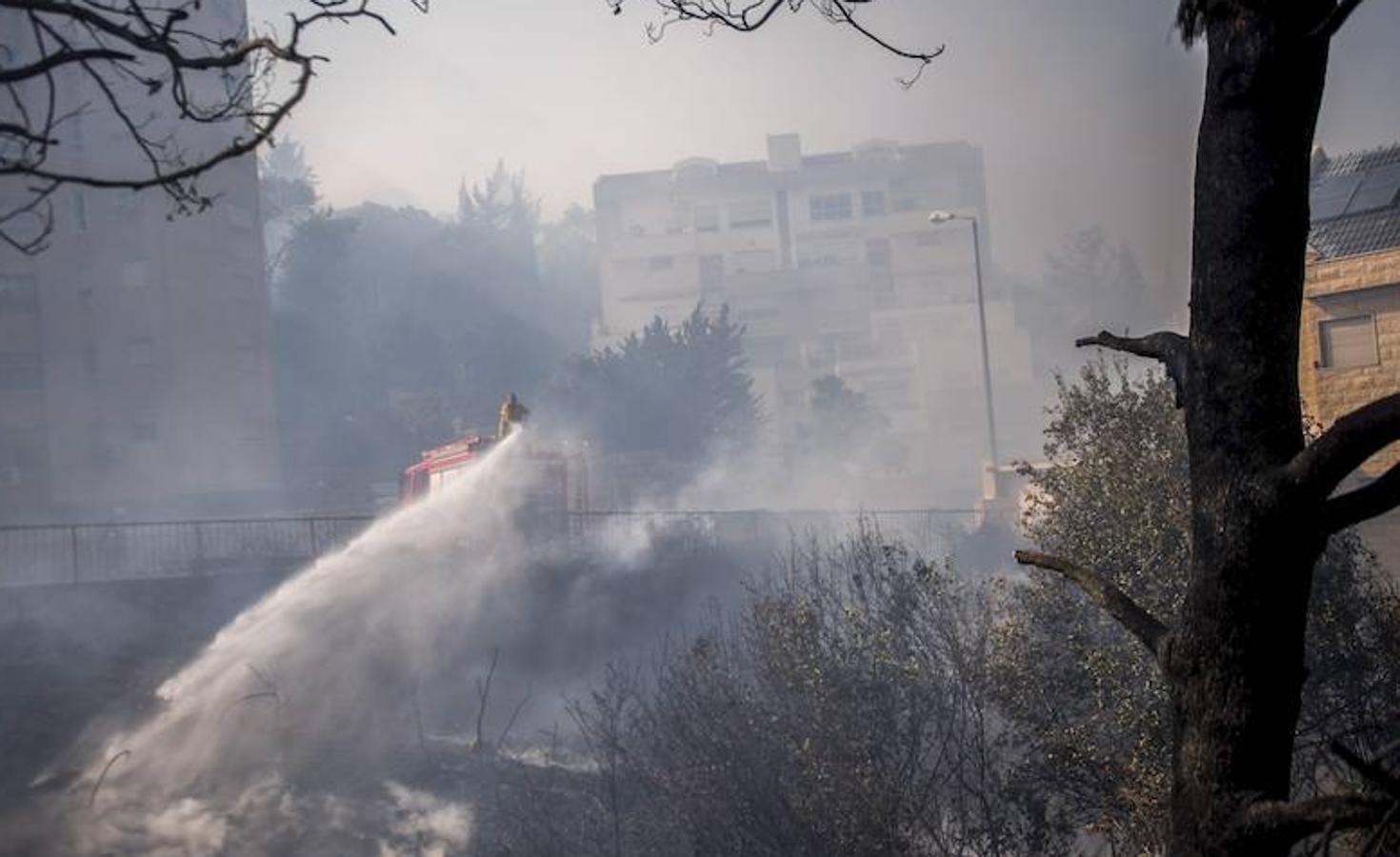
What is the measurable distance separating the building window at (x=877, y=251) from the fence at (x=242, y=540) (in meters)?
41.4

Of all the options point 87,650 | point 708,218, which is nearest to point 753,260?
point 708,218

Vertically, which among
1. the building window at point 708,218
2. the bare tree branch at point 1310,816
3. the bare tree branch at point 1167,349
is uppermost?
the building window at point 708,218

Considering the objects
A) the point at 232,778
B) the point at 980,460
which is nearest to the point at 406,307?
the point at 980,460

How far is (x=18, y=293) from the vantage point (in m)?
38.7

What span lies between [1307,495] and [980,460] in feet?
183

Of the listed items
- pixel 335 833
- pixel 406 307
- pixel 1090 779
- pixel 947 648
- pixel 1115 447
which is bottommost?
pixel 335 833

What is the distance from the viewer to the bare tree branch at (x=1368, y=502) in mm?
3129

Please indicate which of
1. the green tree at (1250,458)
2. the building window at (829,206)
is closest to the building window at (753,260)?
the building window at (829,206)

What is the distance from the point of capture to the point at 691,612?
85.4ft

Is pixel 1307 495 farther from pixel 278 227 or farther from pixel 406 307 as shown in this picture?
pixel 278 227

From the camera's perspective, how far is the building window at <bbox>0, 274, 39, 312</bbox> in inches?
1516

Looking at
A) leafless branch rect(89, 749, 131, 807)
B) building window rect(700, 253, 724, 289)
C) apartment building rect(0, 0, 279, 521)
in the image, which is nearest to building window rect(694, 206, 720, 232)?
building window rect(700, 253, 724, 289)

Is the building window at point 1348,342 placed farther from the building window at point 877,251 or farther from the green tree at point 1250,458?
the building window at point 877,251

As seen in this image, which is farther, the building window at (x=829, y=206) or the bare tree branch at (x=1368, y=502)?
the building window at (x=829, y=206)
